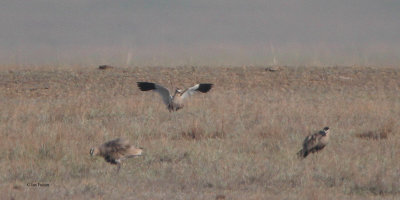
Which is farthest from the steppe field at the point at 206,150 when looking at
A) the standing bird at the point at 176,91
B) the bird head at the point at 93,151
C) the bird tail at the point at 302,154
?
the standing bird at the point at 176,91

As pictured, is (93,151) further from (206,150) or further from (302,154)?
(302,154)

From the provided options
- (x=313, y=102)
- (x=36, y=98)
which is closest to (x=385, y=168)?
(x=313, y=102)

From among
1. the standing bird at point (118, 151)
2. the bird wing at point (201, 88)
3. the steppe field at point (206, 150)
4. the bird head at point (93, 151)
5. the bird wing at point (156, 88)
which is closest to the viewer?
the steppe field at point (206, 150)

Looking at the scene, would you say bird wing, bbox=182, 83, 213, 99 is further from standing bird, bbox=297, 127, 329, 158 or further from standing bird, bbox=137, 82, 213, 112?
standing bird, bbox=297, 127, 329, 158

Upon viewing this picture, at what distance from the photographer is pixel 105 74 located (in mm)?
30750

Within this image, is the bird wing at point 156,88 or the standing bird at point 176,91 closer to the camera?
the standing bird at point 176,91

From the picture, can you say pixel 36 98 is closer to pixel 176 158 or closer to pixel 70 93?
pixel 70 93

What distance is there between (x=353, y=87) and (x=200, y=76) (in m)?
7.41

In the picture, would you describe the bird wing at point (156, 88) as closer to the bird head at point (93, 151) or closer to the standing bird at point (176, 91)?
the standing bird at point (176, 91)

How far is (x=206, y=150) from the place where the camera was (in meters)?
10.9

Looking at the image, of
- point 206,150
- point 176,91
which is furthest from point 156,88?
point 206,150

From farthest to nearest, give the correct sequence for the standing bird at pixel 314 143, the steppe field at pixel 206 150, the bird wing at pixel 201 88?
the bird wing at pixel 201 88, the standing bird at pixel 314 143, the steppe field at pixel 206 150

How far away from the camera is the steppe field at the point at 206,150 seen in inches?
324

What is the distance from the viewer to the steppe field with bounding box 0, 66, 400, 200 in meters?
8.23
